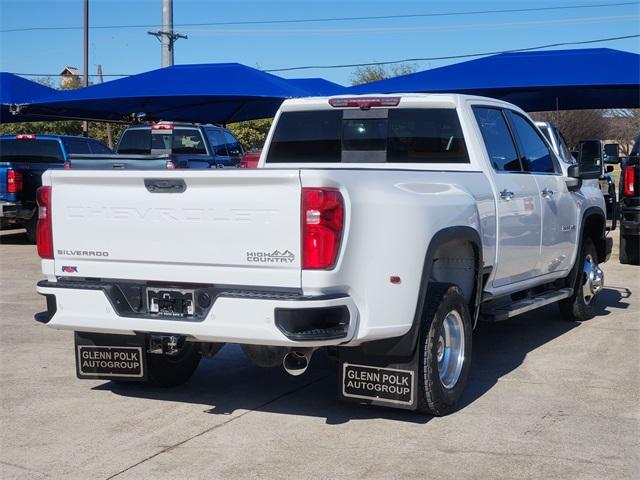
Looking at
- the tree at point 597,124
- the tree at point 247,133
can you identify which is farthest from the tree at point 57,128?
the tree at point 597,124

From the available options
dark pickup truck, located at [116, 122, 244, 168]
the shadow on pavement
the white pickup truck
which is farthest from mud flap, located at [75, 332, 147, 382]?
dark pickup truck, located at [116, 122, 244, 168]

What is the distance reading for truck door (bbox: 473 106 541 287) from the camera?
6.44 metres

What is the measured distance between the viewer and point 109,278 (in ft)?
17.2

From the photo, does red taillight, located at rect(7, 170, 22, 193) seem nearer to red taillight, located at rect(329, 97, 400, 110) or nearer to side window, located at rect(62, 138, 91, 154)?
side window, located at rect(62, 138, 91, 154)

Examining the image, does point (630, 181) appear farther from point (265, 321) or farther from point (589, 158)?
point (265, 321)

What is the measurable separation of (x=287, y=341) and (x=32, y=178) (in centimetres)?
1197

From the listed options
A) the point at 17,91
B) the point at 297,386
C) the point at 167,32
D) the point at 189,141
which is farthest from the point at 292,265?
the point at 167,32

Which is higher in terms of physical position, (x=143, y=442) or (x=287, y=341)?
(x=287, y=341)

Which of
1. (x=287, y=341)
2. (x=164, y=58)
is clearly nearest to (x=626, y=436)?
(x=287, y=341)

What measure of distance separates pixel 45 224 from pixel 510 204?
321cm

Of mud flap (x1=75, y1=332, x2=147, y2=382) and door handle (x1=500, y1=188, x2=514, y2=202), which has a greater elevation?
door handle (x1=500, y1=188, x2=514, y2=202)

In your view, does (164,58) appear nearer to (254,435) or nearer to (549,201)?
(549,201)

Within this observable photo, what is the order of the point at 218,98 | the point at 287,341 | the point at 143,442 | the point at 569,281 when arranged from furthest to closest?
the point at 218,98
the point at 569,281
the point at 143,442
the point at 287,341

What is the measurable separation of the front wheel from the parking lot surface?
2.96 ft
